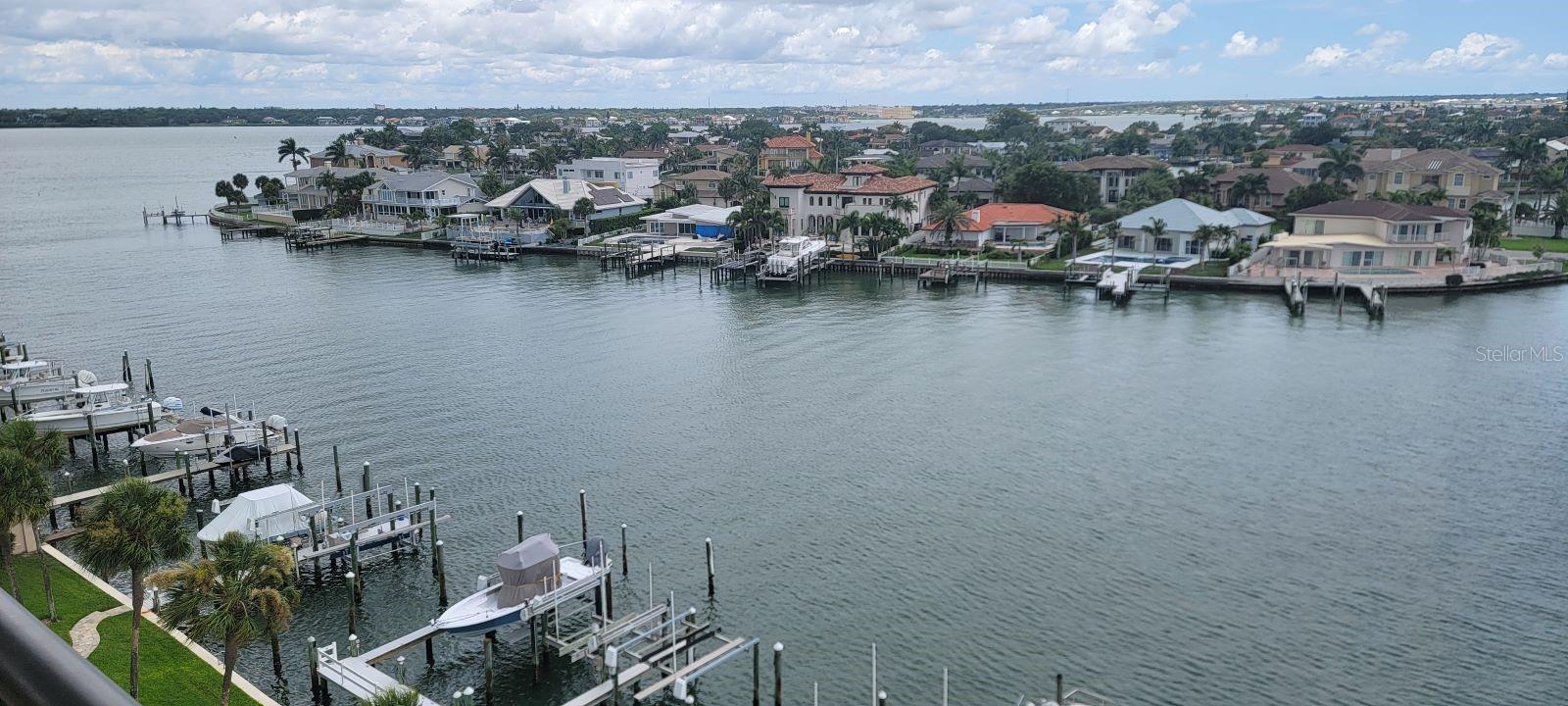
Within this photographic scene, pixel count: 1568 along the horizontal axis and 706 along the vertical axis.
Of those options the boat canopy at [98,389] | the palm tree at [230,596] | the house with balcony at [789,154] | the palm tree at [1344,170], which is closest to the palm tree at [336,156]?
the house with balcony at [789,154]

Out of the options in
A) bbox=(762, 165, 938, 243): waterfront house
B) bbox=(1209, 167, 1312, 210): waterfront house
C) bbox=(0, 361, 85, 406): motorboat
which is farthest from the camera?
bbox=(1209, 167, 1312, 210): waterfront house

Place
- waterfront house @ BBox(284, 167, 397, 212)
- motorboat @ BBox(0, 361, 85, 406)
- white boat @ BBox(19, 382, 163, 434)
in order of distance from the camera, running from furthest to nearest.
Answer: waterfront house @ BBox(284, 167, 397, 212) < motorboat @ BBox(0, 361, 85, 406) < white boat @ BBox(19, 382, 163, 434)

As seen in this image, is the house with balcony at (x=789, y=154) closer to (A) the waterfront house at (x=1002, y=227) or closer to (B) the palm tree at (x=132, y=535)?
(A) the waterfront house at (x=1002, y=227)

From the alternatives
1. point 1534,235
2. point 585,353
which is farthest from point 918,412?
point 1534,235

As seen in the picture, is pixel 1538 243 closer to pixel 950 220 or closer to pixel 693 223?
pixel 950 220

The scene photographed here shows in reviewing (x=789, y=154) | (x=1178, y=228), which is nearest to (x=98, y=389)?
(x=1178, y=228)

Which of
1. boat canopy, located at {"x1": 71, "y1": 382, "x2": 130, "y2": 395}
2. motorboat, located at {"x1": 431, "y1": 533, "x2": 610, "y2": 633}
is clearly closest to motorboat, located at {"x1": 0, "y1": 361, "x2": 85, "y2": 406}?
boat canopy, located at {"x1": 71, "y1": 382, "x2": 130, "y2": 395}

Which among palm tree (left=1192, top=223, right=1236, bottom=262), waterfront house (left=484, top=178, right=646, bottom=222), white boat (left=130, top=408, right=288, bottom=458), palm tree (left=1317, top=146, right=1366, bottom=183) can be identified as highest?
palm tree (left=1317, top=146, right=1366, bottom=183)

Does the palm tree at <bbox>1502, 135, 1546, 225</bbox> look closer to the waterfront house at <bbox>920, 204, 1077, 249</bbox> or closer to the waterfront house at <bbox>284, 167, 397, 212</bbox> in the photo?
the waterfront house at <bbox>920, 204, 1077, 249</bbox>

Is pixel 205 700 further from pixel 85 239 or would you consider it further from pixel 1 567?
pixel 85 239
